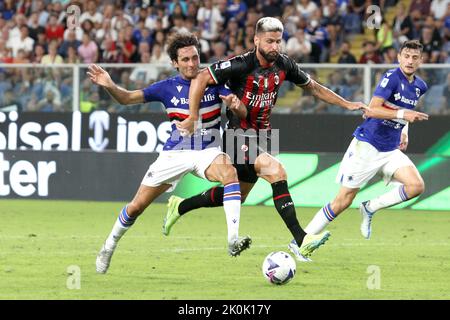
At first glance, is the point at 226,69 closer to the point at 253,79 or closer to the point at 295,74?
the point at 253,79

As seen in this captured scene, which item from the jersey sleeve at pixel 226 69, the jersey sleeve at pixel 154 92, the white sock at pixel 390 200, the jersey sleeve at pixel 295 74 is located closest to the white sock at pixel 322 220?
the white sock at pixel 390 200

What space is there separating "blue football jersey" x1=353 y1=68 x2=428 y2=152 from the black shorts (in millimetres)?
1576

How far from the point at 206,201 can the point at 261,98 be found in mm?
1369

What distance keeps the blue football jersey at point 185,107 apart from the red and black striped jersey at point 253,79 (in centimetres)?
19

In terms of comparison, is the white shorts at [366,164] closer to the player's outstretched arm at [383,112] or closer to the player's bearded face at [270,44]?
the player's outstretched arm at [383,112]

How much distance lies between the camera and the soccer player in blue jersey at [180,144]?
10.0 meters

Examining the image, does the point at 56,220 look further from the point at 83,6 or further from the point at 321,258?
the point at 83,6

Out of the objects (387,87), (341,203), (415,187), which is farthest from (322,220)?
(387,87)

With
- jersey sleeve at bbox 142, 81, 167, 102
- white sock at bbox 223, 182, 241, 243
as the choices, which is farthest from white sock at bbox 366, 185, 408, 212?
jersey sleeve at bbox 142, 81, 167, 102

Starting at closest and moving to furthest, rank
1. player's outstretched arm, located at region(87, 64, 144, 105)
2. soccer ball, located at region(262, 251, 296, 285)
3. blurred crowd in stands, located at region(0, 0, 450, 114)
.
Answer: soccer ball, located at region(262, 251, 296, 285) → player's outstretched arm, located at region(87, 64, 144, 105) → blurred crowd in stands, located at region(0, 0, 450, 114)

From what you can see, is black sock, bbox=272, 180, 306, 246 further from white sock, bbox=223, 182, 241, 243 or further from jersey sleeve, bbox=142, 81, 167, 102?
jersey sleeve, bbox=142, 81, 167, 102

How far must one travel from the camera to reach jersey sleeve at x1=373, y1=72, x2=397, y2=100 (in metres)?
11.6

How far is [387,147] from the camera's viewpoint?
1191 centimetres

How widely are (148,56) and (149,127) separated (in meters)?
2.51
